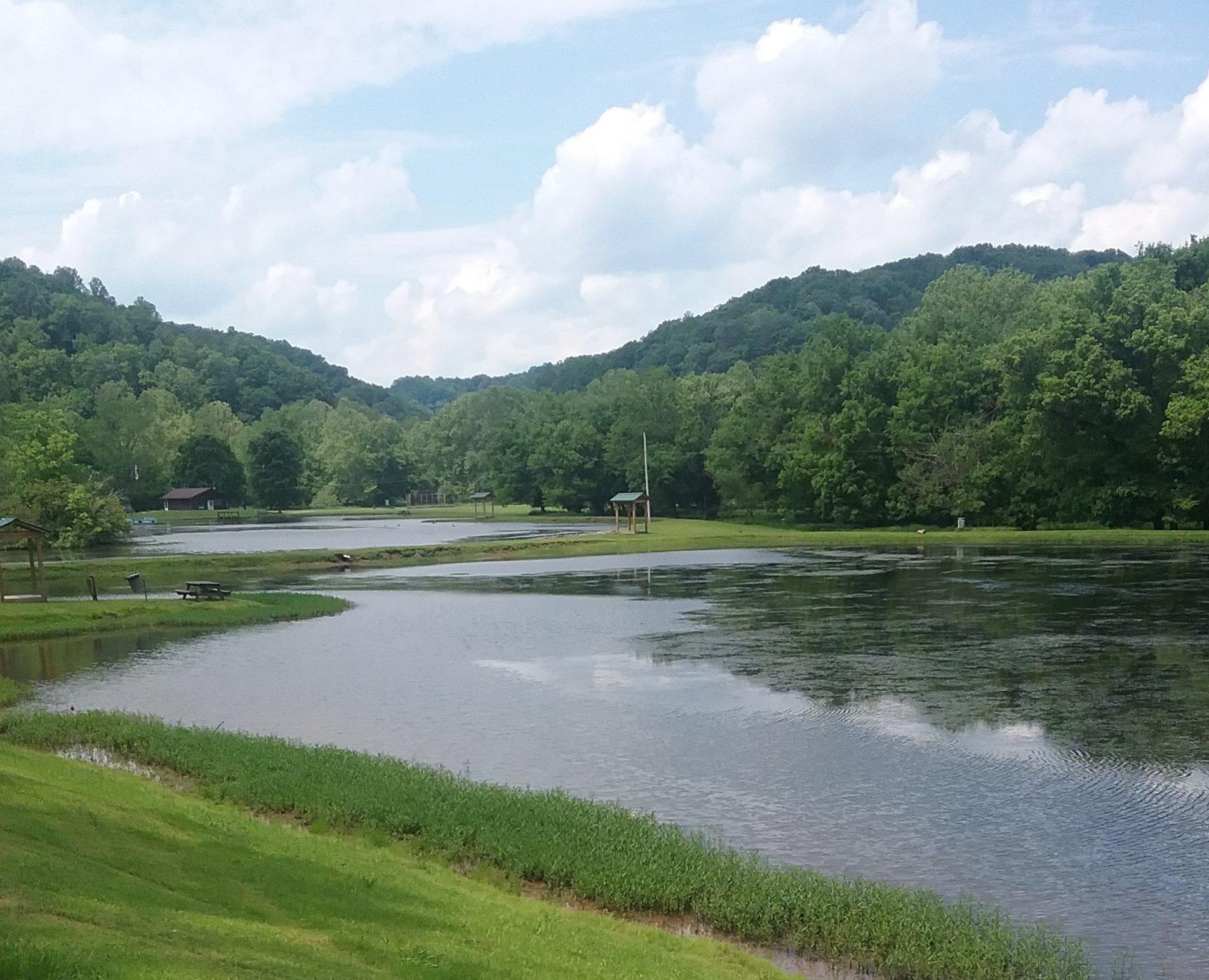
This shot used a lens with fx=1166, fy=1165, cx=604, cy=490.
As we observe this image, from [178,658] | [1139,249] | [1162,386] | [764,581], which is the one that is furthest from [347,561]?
[1139,249]

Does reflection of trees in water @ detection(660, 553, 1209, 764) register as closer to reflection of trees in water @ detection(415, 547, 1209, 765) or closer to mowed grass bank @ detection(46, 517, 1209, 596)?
reflection of trees in water @ detection(415, 547, 1209, 765)

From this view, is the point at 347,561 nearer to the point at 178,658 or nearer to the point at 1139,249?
the point at 178,658

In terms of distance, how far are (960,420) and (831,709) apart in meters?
72.2

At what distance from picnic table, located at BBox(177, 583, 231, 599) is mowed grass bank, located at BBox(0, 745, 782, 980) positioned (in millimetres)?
30277

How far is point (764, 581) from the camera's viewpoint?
53188 mm

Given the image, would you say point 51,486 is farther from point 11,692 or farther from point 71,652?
point 11,692

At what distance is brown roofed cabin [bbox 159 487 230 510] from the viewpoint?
16400 cm

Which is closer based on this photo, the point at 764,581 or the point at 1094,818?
the point at 1094,818

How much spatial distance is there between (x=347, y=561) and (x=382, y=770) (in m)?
49.5

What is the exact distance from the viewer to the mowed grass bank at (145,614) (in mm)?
38188

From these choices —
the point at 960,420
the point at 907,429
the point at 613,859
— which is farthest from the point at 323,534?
the point at 613,859

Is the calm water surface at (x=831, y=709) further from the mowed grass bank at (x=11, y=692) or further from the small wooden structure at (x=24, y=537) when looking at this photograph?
the small wooden structure at (x=24, y=537)

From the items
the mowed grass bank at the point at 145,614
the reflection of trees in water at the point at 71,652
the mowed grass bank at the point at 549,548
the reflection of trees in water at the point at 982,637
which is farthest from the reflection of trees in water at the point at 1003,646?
the mowed grass bank at the point at 549,548

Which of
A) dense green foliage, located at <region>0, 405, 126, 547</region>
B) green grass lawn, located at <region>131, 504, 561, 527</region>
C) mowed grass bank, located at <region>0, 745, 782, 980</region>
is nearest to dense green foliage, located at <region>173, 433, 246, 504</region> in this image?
green grass lawn, located at <region>131, 504, 561, 527</region>
